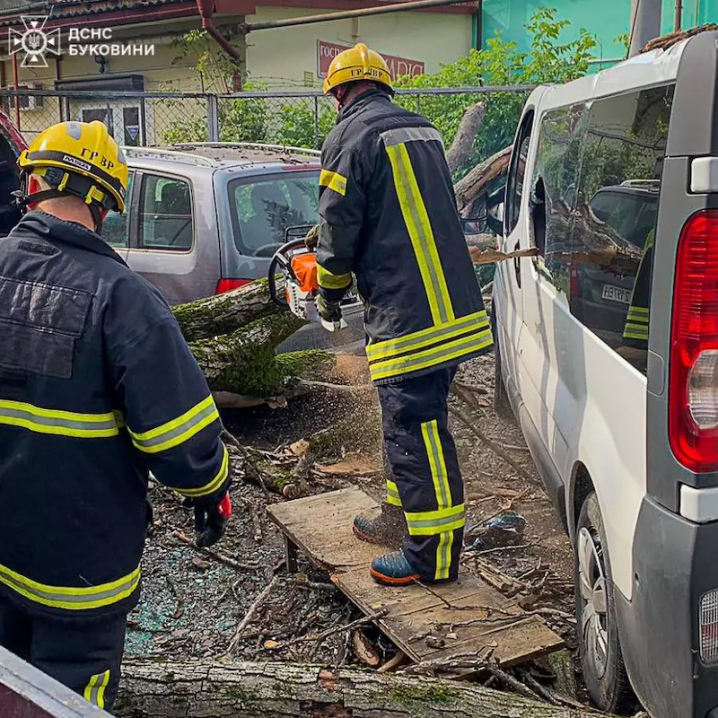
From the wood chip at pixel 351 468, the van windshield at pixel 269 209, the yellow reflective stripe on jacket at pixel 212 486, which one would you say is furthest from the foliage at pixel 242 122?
the yellow reflective stripe on jacket at pixel 212 486

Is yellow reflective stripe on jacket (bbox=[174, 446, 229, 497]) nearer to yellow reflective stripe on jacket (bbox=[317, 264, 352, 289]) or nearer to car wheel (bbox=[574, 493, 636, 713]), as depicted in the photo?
car wheel (bbox=[574, 493, 636, 713])

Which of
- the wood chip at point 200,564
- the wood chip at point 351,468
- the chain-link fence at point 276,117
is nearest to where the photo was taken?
the wood chip at point 200,564

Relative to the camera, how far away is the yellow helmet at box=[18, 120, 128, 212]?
240 cm

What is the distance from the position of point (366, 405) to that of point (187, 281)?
56.0 inches

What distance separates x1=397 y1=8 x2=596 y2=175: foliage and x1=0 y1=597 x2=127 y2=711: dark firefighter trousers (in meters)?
9.40

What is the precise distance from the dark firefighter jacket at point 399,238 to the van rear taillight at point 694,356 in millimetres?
1440

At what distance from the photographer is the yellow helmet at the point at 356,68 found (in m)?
3.71

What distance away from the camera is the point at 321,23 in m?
13.9

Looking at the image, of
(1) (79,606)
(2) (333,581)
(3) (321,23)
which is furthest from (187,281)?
(3) (321,23)

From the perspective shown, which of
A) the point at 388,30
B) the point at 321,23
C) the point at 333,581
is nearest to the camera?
the point at 333,581

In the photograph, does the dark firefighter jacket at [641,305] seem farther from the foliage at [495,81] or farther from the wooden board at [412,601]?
the foliage at [495,81]

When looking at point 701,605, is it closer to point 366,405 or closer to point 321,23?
point 366,405

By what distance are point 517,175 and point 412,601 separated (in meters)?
2.66

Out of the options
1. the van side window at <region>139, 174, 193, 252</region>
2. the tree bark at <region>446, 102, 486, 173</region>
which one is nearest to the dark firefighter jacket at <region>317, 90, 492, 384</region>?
the van side window at <region>139, 174, 193, 252</region>
